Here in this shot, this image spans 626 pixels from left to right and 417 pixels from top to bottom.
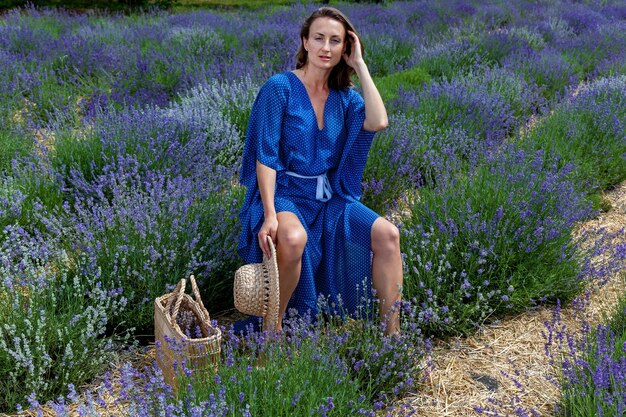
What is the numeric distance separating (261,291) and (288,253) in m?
0.19

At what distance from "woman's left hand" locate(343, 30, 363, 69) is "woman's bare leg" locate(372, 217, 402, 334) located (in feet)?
2.38

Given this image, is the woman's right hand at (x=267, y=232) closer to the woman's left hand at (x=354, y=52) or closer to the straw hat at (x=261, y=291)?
the straw hat at (x=261, y=291)

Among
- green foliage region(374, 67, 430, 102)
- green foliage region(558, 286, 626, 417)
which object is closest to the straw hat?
green foliage region(558, 286, 626, 417)

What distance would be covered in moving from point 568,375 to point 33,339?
6.66ft

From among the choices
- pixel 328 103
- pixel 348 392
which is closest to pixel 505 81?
pixel 328 103

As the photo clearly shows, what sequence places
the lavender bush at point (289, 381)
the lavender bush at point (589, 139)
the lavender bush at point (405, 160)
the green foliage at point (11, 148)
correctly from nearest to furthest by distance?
the lavender bush at point (289, 381)
the lavender bush at point (405, 160)
the green foliage at point (11, 148)
the lavender bush at point (589, 139)

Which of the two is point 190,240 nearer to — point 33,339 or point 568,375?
point 33,339

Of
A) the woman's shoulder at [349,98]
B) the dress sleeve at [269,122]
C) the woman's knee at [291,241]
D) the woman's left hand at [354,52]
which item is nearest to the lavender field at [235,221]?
the woman's knee at [291,241]

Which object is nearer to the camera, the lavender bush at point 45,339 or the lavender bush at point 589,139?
the lavender bush at point 45,339

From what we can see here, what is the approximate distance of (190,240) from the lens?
10.3 feet

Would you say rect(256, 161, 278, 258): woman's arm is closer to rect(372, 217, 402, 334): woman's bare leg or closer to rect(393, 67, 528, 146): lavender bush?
rect(372, 217, 402, 334): woman's bare leg

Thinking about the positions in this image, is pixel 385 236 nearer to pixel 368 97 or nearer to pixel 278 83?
pixel 368 97

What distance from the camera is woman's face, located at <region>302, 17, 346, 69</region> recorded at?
285 cm

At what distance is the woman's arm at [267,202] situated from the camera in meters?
2.67
